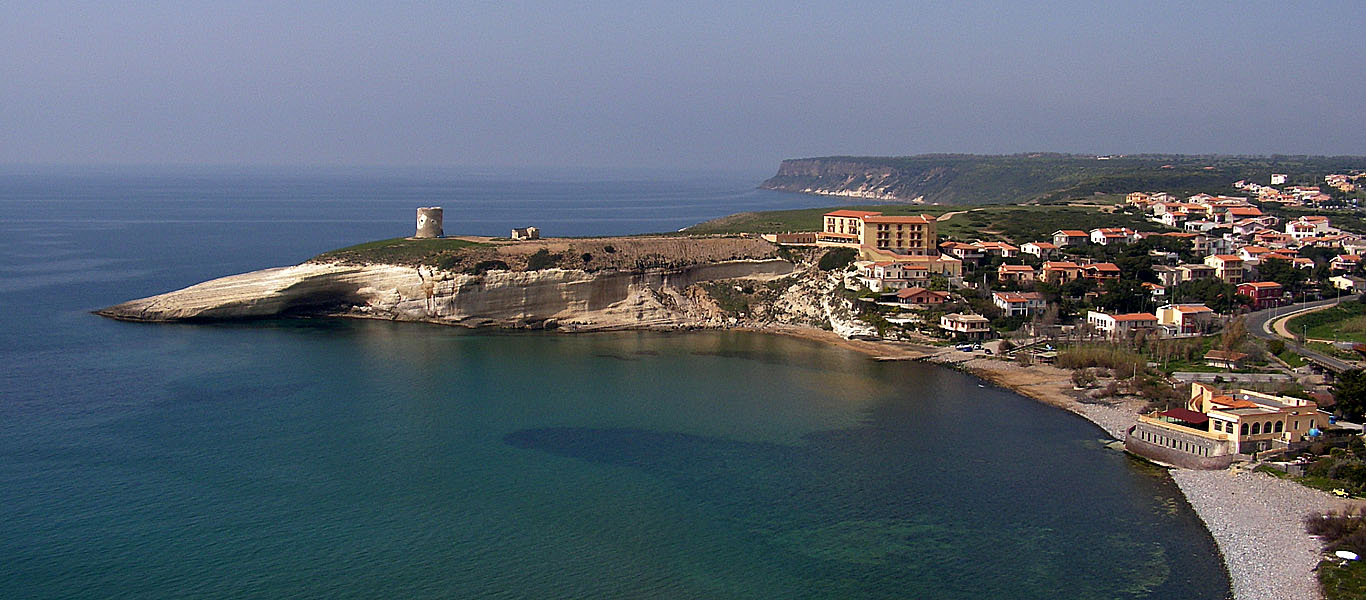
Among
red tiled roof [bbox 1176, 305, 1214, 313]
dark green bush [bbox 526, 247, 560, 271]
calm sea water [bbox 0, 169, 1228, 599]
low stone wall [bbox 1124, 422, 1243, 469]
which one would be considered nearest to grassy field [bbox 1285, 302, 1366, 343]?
red tiled roof [bbox 1176, 305, 1214, 313]

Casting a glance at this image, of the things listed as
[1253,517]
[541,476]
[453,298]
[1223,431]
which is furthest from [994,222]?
[541,476]

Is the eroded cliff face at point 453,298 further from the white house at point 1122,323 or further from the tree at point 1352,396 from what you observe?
the tree at point 1352,396

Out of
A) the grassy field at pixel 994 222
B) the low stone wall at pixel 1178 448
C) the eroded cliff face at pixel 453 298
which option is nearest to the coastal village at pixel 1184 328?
the low stone wall at pixel 1178 448

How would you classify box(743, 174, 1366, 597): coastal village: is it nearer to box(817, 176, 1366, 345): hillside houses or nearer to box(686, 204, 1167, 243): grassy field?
box(817, 176, 1366, 345): hillside houses

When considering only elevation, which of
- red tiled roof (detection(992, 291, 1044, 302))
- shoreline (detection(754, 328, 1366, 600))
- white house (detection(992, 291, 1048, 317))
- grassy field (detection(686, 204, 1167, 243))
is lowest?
shoreline (detection(754, 328, 1366, 600))

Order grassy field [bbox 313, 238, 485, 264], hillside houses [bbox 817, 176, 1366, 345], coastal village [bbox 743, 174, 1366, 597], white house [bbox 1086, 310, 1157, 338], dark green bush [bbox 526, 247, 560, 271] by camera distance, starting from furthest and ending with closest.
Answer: grassy field [bbox 313, 238, 485, 264], dark green bush [bbox 526, 247, 560, 271], hillside houses [bbox 817, 176, 1366, 345], white house [bbox 1086, 310, 1157, 338], coastal village [bbox 743, 174, 1366, 597]

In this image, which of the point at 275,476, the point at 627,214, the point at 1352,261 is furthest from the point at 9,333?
the point at 627,214

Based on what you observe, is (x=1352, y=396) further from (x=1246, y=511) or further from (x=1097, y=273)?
(x=1097, y=273)
